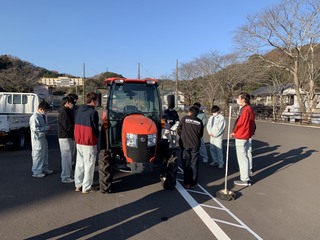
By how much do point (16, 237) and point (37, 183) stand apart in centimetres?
299

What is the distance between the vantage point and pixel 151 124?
6.74m

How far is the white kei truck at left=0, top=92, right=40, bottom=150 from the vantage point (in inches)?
433

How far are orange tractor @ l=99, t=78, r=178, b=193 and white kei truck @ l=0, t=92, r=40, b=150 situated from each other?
5078 millimetres

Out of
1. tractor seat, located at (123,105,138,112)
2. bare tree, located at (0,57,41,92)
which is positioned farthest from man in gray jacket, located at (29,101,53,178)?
bare tree, located at (0,57,41,92)

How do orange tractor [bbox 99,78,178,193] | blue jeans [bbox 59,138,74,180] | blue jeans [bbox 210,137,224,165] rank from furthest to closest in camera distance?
blue jeans [bbox 210,137,224,165]
blue jeans [bbox 59,138,74,180]
orange tractor [bbox 99,78,178,193]

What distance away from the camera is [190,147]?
23.3 feet

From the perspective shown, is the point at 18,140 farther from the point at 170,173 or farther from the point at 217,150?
the point at 170,173

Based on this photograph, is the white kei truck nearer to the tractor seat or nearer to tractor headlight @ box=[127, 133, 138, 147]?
the tractor seat

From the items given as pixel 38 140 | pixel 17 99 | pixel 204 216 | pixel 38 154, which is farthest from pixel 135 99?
pixel 17 99

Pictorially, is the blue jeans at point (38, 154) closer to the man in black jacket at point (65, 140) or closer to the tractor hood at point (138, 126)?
the man in black jacket at point (65, 140)

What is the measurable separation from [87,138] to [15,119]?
6.55 m

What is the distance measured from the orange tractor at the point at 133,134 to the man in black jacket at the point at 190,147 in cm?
39

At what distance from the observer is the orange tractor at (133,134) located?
649 cm

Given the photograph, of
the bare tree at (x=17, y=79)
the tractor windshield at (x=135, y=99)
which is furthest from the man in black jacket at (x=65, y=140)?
the bare tree at (x=17, y=79)
